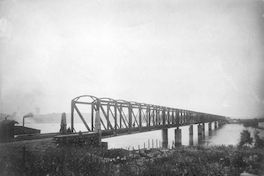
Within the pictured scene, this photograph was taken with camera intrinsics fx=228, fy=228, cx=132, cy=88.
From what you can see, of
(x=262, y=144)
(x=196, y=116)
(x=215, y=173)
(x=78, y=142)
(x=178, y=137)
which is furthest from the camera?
(x=196, y=116)

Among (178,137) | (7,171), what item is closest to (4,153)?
(7,171)

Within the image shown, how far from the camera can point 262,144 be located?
23.5 m

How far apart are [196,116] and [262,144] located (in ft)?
174

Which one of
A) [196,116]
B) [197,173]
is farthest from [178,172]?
[196,116]

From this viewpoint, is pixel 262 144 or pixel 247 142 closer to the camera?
pixel 262 144

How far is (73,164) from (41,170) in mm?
1414

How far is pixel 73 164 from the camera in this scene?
9.83 meters

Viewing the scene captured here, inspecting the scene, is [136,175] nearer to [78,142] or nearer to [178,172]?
[178,172]

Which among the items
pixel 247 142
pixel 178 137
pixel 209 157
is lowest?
pixel 178 137

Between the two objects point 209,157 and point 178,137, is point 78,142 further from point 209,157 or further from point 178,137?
point 178,137

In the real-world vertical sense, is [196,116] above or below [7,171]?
below

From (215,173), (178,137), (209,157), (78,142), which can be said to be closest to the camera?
(215,173)

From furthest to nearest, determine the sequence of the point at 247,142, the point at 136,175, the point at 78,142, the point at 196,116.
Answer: the point at 196,116
the point at 247,142
the point at 78,142
the point at 136,175

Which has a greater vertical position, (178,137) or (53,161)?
(53,161)
